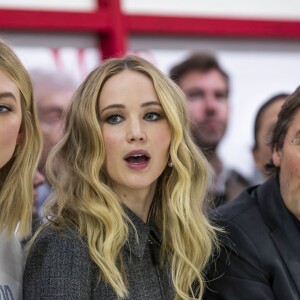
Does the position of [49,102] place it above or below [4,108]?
above

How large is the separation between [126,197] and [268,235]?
432 millimetres

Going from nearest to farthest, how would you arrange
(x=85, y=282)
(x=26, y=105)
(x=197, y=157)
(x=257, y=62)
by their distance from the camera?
(x=85, y=282) → (x=26, y=105) → (x=197, y=157) → (x=257, y=62)

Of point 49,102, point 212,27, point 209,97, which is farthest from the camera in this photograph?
point 212,27

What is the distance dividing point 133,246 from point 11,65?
0.58 m

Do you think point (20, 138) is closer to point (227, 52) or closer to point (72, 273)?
point (72, 273)

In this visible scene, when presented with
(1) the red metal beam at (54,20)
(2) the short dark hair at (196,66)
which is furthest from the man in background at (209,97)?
(1) the red metal beam at (54,20)

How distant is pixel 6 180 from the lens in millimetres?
2316

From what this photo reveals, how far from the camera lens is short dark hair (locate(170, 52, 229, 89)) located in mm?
3971

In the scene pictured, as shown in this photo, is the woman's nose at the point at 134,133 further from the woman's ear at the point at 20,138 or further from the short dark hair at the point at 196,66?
the short dark hair at the point at 196,66

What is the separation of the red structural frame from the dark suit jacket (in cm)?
191

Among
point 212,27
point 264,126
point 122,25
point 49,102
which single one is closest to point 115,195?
point 264,126

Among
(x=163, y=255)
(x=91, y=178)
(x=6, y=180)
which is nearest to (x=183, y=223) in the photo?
(x=163, y=255)

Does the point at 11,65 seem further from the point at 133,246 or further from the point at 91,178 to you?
the point at 133,246

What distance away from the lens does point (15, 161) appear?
2311 mm
